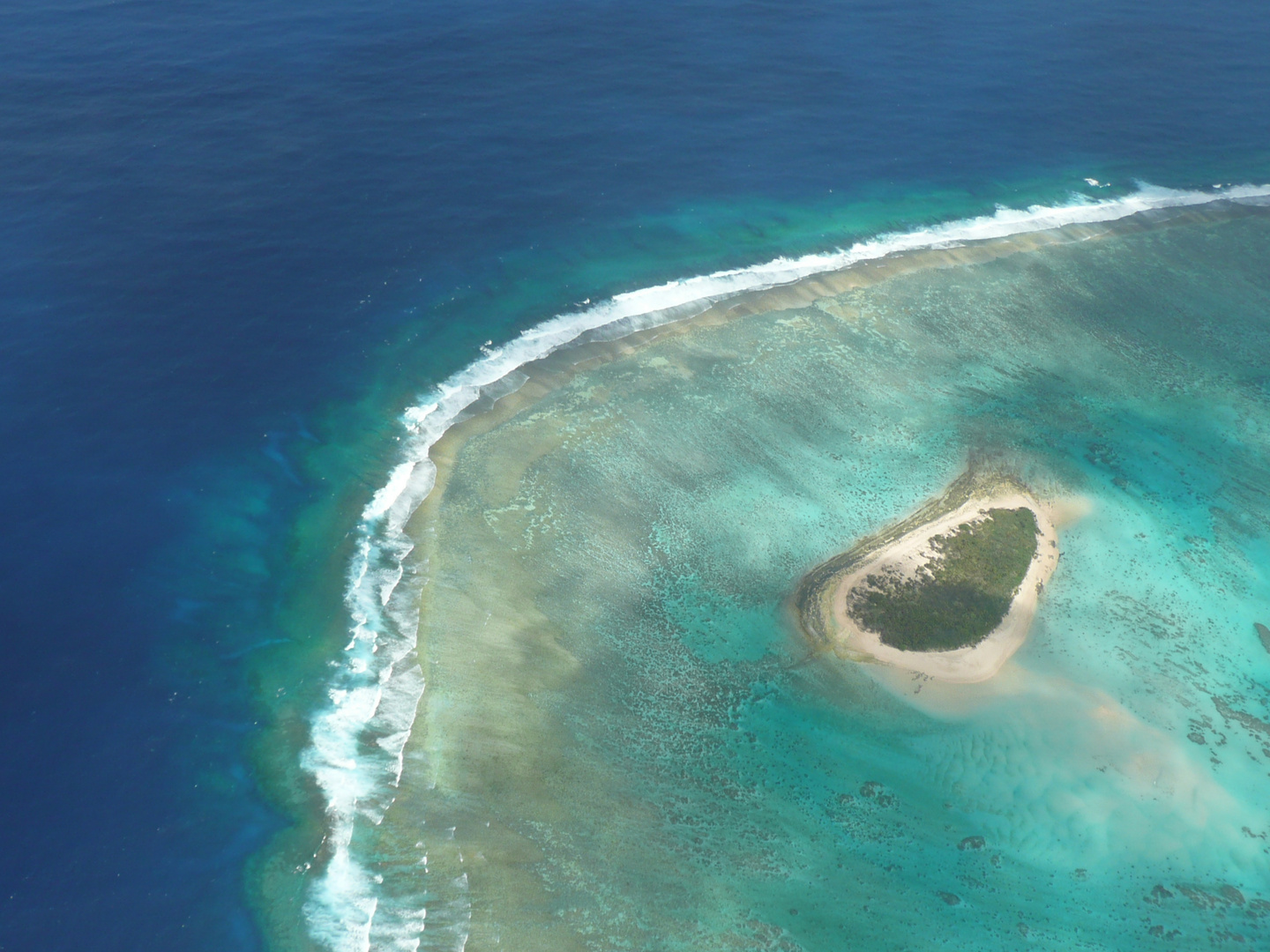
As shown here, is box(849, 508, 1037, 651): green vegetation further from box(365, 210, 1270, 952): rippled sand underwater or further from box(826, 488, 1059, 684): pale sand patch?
box(365, 210, 1270, 952): rippled sand underwater

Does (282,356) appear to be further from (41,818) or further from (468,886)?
(468,886)

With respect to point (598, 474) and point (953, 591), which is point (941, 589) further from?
point (598, 474)

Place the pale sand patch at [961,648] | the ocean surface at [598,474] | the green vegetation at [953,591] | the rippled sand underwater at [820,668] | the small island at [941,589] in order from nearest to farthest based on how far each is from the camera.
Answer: the rippled sand underwater at [820,668] < the ocean surface at [598,474] < the pale sand patch at [961,648] < the small island at [941,589] < the green vegetation at [953,591]

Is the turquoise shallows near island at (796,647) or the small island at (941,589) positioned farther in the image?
the small island at (941,589)

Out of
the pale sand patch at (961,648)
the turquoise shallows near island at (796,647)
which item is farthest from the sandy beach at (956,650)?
the turquoise shallows near island at (796,647)

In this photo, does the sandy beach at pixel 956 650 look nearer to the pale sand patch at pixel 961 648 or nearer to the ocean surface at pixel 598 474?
the pale sand patch at pixel 961 648

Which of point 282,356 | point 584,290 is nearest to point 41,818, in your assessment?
point 282,356

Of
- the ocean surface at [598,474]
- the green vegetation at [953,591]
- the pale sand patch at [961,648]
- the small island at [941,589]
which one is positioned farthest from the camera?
the green vegetation at [953,591]

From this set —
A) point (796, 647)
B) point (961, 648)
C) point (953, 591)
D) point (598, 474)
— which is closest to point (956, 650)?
point (961, 648)
